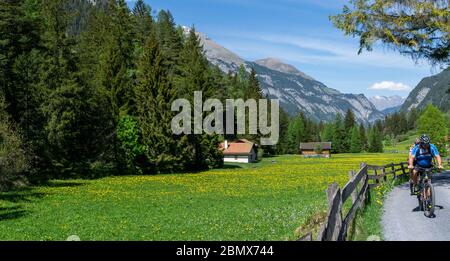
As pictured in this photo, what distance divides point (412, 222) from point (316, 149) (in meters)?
128

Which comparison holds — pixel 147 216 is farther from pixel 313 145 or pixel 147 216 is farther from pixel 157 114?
pixel 313 145

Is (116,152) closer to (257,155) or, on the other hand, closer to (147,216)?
(147,216)

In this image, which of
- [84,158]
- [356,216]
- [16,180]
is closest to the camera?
[356,216]

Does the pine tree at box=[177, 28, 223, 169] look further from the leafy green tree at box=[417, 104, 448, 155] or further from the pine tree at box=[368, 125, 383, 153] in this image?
the pine tree at box=[368, 125, 383, 153]

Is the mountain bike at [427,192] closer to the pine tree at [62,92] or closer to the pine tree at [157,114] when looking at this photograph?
the pine tree at [62,92]

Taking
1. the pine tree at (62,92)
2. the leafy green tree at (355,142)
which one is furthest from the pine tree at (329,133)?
the pine tree at (62,92)

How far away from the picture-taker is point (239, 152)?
3755 inches

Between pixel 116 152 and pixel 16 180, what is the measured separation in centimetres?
2077

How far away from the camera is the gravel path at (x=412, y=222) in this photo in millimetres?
10516

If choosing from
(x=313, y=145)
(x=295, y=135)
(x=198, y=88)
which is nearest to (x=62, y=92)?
(x=198, y=88)

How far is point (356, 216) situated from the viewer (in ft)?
42.7

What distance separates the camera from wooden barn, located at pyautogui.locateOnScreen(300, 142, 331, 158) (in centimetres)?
13562
